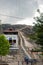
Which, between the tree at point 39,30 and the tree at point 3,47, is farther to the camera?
the tree at point 3,47

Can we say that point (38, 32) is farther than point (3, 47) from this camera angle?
No

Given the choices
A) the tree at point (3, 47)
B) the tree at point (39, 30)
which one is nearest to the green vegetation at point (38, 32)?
the tree at point (39, 30)

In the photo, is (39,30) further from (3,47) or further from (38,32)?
(3,47)

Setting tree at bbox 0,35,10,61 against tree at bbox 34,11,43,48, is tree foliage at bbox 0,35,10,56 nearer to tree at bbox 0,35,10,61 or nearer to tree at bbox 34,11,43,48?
tree at bbox 0,35,10,61

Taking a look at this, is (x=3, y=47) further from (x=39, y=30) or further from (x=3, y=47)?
(x=39, y=30)

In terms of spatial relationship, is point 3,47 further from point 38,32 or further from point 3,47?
point 38,32

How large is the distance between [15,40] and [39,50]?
32.1 metres

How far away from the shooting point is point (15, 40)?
162 feet

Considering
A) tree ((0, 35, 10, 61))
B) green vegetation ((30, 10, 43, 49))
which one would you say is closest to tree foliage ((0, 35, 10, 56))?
tree ((0, 35, 10, 61))

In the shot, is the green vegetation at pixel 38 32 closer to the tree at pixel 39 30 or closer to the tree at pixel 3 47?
the tree at pixel 39 30

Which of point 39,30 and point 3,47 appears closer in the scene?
point 39,30

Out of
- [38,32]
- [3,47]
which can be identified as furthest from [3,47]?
[38,32]

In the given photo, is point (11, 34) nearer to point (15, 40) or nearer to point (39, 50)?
point (15, 40)

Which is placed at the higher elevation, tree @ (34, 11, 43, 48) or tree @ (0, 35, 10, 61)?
tree @ (34, 11, 43, 48)
